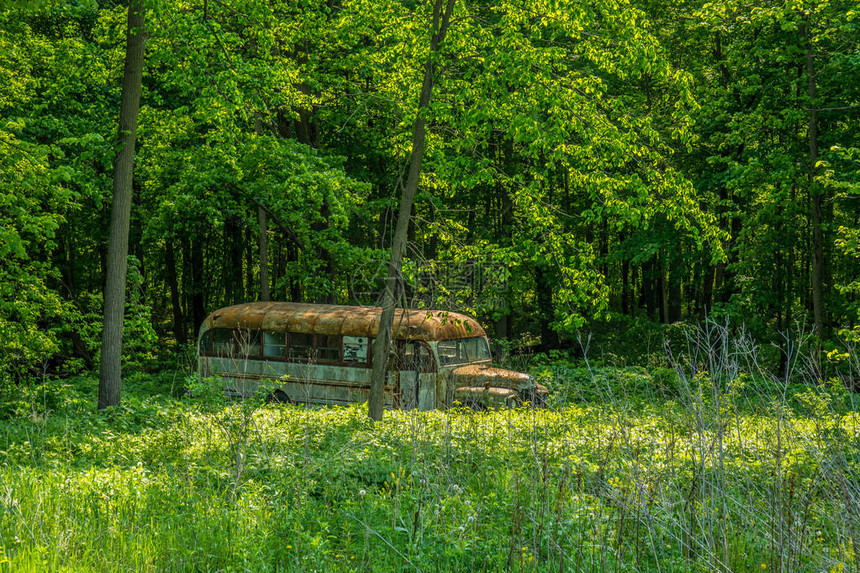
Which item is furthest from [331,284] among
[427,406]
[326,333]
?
[427,406]

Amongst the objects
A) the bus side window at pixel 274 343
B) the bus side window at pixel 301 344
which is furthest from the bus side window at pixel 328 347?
the bus side window at pixel 274 343

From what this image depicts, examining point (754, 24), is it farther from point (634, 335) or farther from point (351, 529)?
point (351, 529)

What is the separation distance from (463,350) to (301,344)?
3.43 metres

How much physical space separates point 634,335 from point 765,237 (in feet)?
16.5

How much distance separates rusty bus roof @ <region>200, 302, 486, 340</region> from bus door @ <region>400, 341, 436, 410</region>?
0.25 metres

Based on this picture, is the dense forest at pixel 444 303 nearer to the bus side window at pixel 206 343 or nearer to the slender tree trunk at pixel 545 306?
the bus side window at pixel 206 343

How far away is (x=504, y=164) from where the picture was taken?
22.6 metres

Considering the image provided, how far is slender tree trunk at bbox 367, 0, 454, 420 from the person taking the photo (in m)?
9.72

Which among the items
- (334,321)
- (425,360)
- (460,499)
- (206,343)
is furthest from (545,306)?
(460,499)

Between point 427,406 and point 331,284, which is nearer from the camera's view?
point 427,406

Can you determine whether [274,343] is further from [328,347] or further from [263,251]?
[263,251]

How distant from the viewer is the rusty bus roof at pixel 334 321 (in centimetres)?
1304

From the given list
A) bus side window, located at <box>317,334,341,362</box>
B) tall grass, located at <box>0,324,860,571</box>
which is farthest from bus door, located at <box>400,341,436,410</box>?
tall grass, located at <box>0,324,860,571</box>

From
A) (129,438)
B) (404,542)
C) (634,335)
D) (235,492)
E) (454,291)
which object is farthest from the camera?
(634,335)
